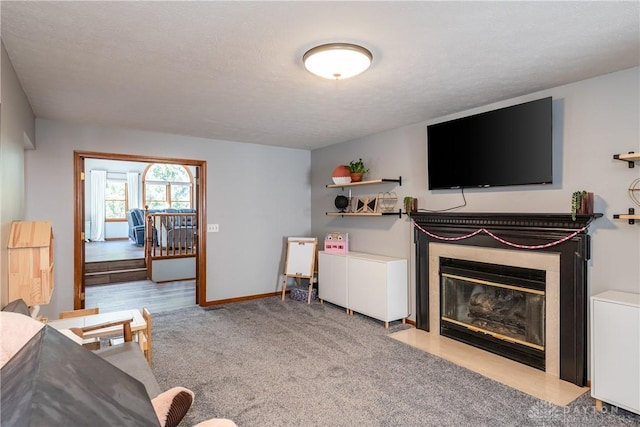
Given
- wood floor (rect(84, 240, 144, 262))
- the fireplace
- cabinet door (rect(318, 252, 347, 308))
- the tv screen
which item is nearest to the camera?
the tv screen

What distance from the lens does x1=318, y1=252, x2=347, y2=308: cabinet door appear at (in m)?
4.58

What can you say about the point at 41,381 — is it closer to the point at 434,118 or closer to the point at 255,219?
the point at 434,118

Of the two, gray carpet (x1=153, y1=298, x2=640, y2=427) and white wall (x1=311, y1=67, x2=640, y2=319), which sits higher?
white wall (x1=311, y1=67, x2=640, y2=319)

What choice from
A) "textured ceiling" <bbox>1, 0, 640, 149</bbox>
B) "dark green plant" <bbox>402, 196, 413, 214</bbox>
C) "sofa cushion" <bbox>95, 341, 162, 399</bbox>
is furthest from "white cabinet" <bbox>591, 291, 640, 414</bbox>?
"sofa cushion" <bbox>95, 341, 162, 399</bbox>

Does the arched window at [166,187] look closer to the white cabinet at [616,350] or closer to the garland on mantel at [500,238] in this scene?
the garland on mantel at [500,238]

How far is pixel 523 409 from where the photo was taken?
2.37m

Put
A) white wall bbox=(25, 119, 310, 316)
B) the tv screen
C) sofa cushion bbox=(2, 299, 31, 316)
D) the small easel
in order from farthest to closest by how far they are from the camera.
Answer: the small easel → white wall bbox=(25, 119, 310, 316) → the tv screen → sofa cushion bbox=(2, 299, 31, 316)

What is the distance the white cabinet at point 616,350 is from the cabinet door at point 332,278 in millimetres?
2627

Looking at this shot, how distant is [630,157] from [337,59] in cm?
205

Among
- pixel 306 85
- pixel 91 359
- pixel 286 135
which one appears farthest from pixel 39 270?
pixel 286 135

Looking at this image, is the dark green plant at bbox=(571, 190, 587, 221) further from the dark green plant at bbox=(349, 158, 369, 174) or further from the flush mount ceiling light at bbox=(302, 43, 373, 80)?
the dark green plant at bbox=(349, 158, 369, 174)

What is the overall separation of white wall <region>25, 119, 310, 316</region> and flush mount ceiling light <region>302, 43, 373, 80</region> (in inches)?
120

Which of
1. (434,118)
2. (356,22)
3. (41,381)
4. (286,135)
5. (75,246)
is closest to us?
(41,381)

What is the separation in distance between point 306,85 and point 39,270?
2.25 m
